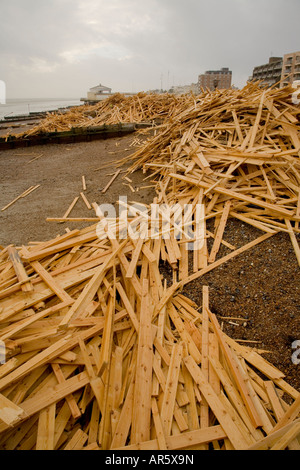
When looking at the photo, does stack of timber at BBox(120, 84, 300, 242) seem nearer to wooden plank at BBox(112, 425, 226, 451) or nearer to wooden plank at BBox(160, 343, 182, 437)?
wooden plank at BBox(160, 343, 182, 437)

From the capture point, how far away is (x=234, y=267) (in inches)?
156

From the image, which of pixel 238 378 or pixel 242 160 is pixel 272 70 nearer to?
pixel 242 160

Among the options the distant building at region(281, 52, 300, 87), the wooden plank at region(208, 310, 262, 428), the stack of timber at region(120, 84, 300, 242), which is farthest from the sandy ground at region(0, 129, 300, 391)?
the distant building at region(281, 52, 300, 87)

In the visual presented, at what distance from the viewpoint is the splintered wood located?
2305 mm

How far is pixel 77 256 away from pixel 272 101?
214 inches

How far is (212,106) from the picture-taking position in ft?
22.7

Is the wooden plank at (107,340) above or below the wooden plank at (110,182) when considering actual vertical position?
below

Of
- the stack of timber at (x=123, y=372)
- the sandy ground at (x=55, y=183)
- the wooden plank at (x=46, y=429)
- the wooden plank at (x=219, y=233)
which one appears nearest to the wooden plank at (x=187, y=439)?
the stack of timber at (x=123, y=372)

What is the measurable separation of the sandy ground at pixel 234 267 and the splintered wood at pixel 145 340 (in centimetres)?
17

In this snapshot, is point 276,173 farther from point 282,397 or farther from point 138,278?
point 282,397

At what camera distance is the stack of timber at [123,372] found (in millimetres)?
Result: 2270

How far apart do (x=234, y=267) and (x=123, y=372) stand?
2.22 meters

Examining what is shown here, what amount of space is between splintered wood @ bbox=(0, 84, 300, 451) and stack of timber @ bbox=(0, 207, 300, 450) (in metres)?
0.01

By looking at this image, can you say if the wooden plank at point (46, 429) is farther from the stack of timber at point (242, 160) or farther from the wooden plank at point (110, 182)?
the wooden plank at point (110, 182)
